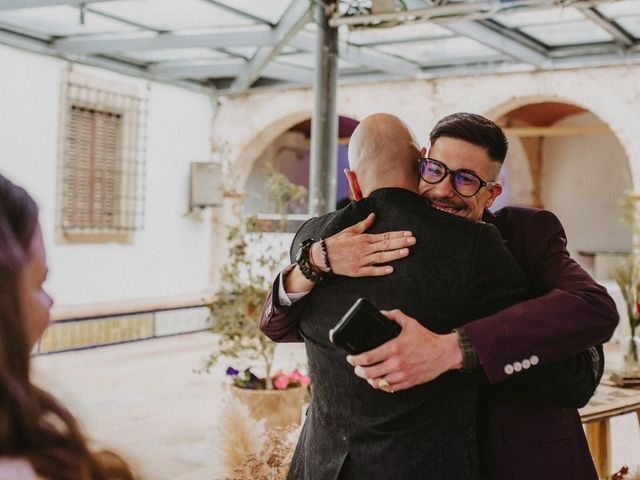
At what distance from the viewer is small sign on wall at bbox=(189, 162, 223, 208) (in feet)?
31.6

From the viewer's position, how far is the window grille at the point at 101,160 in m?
8.03

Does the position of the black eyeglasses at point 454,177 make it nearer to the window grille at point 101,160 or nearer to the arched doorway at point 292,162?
the window grille at point 101,160

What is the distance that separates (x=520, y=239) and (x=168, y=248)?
27.0 feet

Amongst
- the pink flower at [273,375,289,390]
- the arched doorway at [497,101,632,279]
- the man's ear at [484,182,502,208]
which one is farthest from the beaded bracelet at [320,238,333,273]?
the arched doorway at [497,101,632,279]

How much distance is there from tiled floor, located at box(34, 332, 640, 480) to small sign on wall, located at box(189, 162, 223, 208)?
1910 mm

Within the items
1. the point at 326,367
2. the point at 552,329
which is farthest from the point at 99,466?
the point at 552,329

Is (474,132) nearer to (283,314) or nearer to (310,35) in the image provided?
(283,314)

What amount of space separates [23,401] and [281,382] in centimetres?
399

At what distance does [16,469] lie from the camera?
2.51 feet

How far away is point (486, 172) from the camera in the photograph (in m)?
1.61

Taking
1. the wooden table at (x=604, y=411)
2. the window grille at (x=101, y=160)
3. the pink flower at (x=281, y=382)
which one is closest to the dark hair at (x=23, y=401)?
the wooden table at (x=604, y=411)

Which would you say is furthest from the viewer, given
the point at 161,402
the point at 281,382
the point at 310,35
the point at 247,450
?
the point at 310,35

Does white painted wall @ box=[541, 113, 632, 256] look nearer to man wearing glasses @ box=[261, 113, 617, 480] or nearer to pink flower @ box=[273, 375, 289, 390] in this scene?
pink flower @ box=[273, 375, 289, 390]

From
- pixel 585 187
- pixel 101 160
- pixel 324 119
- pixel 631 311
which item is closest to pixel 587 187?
pixel 585 187
